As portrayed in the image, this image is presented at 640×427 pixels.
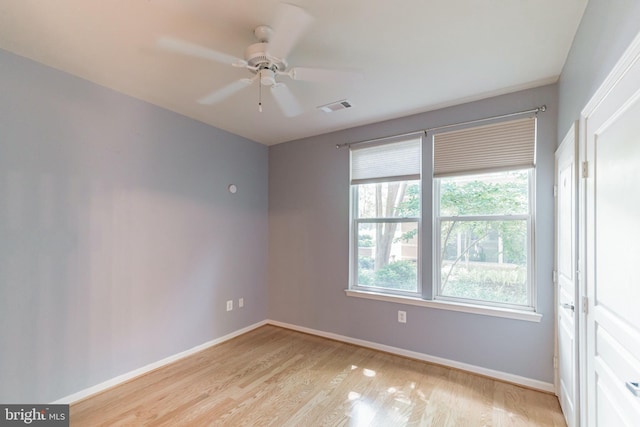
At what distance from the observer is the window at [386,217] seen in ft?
10.5

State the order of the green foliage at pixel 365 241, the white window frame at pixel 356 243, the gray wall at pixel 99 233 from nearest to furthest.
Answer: the gray wall at pixel 99 233 → the white window frame at pixel 356 243 → the green foliage at pixel 365 241

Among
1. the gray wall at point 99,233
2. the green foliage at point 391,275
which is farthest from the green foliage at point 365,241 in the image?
the gray wall at point 99,233

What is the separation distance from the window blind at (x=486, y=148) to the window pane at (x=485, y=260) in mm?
536

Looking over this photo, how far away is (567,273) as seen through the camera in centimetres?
201

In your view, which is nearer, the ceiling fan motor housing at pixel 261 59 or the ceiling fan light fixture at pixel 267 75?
the ceiling fan motor housing at pixel 261 59

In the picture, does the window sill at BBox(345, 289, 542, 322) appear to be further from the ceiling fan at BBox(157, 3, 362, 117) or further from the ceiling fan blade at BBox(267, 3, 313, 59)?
the ceiling fan blade at BBox(267, 3, 313, 59)

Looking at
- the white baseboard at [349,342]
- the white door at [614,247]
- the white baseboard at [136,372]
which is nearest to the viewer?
the white door at [614,247]

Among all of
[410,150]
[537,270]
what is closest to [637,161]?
[537,270]

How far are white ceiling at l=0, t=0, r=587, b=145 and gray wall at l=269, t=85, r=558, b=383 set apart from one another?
0.50 metres

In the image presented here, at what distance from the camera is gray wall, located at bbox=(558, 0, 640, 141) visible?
3.56 feet

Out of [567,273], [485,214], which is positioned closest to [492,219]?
[485,214]

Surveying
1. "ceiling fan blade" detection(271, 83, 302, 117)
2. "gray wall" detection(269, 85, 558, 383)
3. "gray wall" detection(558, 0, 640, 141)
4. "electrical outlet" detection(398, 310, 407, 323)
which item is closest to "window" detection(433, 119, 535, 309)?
"gray wall" detection(269, 85, 558, 383)

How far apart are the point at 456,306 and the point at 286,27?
276cm

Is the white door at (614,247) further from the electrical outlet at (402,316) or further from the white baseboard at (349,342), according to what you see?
the electrical outlet at (402,316)
